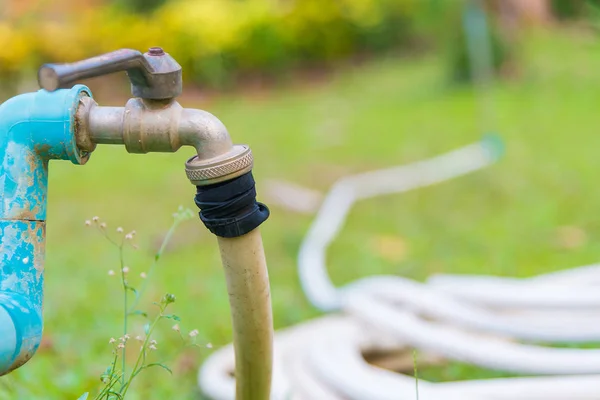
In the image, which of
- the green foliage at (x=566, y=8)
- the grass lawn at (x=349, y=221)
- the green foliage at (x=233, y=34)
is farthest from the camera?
the green foliage at (x=566, y=8)

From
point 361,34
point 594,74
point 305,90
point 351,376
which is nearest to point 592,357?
point 351,376

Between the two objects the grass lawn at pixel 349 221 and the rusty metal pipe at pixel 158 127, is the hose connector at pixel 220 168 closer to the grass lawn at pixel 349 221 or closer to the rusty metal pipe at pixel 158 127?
the rusty metal pipe at pixel 158 127

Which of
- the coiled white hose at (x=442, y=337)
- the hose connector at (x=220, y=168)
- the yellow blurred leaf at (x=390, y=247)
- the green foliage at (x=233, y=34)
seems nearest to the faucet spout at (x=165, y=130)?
the hose connector at (x=220, y=168)

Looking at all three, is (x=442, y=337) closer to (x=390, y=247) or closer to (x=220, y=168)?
(x=220, y=168)

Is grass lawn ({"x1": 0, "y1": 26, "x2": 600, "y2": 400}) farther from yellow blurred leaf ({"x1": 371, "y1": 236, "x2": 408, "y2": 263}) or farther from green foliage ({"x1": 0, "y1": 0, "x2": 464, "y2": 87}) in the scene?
green foliage ({"x1": 0, "y1": 0, "x2": 464, "y2": 87})

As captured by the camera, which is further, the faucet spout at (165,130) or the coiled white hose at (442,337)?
the coiled white hose at (442,337)

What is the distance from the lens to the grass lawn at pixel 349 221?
237cm

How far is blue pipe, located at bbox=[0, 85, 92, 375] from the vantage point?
3.53 ft

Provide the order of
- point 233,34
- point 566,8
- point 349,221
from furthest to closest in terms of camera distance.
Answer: point 566,8 → point 233,34 → point 349,221

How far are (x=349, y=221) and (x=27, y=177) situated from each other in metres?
2.54

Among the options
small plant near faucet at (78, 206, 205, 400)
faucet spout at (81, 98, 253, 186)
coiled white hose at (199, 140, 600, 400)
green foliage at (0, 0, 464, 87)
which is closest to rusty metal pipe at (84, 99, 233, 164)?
faucet spout at (81, 98, 253, 186)

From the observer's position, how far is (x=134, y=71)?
107 cm

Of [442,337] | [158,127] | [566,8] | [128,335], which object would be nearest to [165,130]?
[158,127]

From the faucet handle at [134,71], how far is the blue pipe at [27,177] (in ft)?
0.24
